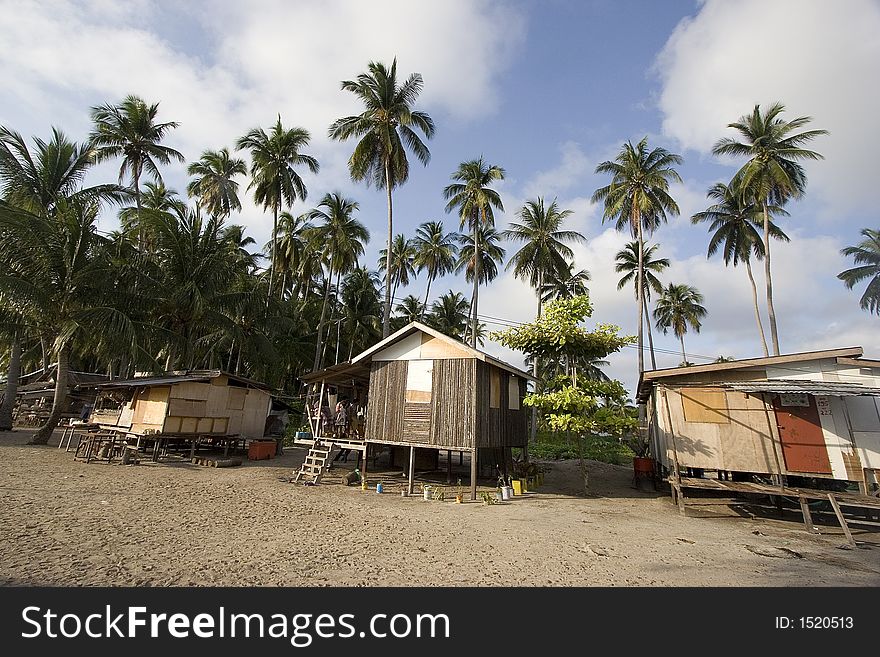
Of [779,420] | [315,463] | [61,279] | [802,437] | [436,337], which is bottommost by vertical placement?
[315,463]

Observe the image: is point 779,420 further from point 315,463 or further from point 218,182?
point 218,182

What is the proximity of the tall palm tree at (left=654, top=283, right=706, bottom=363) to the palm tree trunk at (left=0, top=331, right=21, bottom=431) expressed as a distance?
174 feet

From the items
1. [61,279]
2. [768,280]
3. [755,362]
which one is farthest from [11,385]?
[768,280]

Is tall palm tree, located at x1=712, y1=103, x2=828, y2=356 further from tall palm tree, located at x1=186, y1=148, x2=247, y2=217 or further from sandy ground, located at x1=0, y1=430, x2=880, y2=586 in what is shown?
tall palm tree, located at x1=186, y1=148, x2=247, y2=217

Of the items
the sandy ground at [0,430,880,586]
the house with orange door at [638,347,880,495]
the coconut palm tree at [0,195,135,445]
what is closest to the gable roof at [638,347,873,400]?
the house with orange door at [638,347,880,495]

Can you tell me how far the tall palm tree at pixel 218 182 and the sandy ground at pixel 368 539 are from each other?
22.7 m

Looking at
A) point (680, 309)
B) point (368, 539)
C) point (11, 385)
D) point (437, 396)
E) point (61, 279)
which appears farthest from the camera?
point (680, 309)

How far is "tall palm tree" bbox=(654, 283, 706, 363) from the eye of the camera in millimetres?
46344

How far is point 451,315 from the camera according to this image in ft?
162

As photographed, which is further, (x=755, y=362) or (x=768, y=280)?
(x=768, y=280)

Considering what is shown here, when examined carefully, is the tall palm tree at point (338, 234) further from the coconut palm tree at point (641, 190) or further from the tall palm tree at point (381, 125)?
the coconut palm tree at point (641, 190)

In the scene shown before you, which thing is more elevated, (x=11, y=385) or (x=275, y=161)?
(x=275, y=161)

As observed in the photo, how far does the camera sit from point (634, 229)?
2936cm

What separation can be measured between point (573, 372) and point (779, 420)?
608 centimetres
